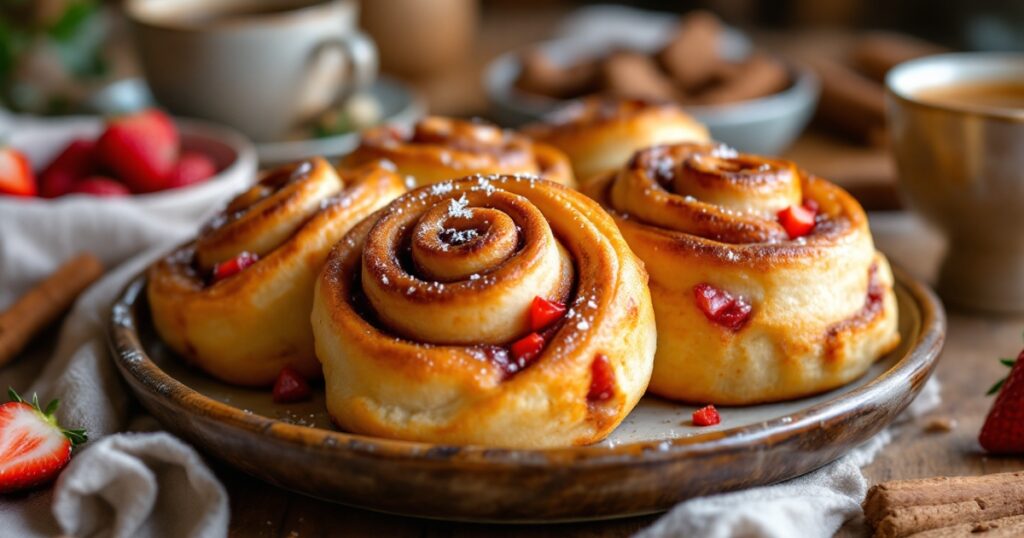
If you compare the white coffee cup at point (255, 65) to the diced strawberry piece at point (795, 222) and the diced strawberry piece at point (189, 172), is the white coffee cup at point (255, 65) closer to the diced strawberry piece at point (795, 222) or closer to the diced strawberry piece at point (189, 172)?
the diced strawberry piece at point (189, 172)

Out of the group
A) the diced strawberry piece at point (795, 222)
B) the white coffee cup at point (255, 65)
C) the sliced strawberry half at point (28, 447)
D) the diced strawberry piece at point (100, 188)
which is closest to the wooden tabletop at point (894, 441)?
the sliced strawberry half at point (28, 447)

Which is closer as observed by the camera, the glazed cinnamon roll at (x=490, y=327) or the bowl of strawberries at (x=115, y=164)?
the glazed cinnamon roll at (x=490, y=327)

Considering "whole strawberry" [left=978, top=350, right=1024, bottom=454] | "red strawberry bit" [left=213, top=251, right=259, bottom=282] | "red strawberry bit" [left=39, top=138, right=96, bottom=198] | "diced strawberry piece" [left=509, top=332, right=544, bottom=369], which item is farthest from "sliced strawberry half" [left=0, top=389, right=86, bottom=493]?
"whole strawberry" [left=978, top=350, right=1024, bottom=454]

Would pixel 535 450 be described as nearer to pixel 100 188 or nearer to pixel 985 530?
pixel 985 530

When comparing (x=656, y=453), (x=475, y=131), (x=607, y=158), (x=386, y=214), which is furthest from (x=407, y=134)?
(x=656, y=453)

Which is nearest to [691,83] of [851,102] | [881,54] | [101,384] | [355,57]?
[851,102]

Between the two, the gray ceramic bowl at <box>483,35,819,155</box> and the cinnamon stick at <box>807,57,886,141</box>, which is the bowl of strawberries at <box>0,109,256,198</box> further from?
the cinnamon stick at <box>807,57,886,141</box>
